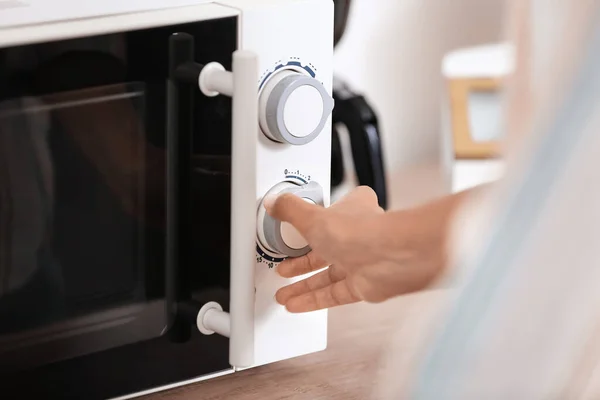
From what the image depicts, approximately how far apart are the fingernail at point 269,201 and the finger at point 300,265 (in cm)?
5

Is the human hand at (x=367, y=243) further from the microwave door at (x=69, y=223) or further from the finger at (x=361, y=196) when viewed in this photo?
the microwave door at (x=69, y=223)

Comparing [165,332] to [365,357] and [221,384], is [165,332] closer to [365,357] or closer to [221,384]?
[221,384]

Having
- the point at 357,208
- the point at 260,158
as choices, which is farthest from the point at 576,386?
the point at 260,158

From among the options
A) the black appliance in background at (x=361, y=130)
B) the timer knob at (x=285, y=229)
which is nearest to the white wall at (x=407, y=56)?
the black appliance in background at (x=361, y=130)

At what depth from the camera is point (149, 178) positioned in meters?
0.72

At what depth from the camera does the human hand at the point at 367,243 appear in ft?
1.88

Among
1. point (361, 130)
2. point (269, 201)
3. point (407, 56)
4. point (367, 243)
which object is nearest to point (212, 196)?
point (269, 201)

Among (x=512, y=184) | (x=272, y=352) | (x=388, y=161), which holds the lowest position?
(x=388, y=161)

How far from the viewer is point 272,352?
2.59 ft

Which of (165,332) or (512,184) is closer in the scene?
(512,184)

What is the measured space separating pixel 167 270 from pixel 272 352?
11 cm

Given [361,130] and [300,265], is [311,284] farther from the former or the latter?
[361,130]

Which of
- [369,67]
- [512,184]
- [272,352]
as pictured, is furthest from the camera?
[369,67]

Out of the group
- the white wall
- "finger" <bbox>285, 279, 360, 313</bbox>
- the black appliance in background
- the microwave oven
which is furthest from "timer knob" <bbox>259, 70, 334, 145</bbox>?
the white wall
